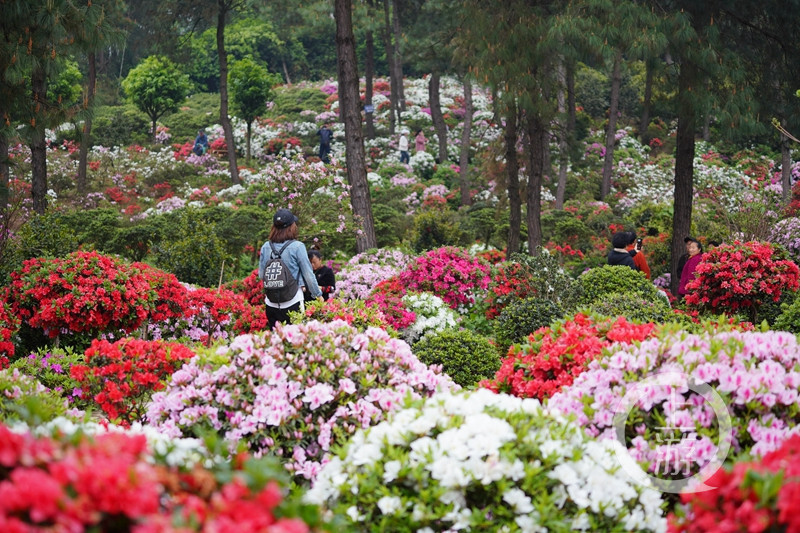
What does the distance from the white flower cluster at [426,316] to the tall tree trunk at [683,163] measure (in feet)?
17.3

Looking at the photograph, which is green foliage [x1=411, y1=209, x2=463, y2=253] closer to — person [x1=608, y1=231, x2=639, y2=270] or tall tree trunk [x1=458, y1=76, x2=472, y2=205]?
tall tree trunk [x1=458, y1=76, x2=472, y2=205]

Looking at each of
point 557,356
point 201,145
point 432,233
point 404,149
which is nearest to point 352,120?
point 432,233

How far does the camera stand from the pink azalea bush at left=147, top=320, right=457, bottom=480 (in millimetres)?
3889

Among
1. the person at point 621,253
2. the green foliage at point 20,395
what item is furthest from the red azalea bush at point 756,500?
the person at point 621,253

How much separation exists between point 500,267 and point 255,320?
10.9 ft

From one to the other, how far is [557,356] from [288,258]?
306 centimetres

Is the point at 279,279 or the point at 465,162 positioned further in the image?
the point at 465,162

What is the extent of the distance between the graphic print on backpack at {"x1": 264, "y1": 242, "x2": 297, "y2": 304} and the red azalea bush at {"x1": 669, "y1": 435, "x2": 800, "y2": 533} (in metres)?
4.80

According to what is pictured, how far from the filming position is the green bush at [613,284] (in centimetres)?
914

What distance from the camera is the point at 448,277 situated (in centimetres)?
996

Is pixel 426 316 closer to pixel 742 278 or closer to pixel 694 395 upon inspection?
pixel 742 278

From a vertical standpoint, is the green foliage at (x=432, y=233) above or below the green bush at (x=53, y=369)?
below

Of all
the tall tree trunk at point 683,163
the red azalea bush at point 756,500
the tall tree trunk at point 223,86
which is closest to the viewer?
the red azalea bush at point 756,500

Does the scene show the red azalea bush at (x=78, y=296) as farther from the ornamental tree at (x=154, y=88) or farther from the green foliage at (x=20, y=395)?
the ornamental tree at (x=154, y=88)
